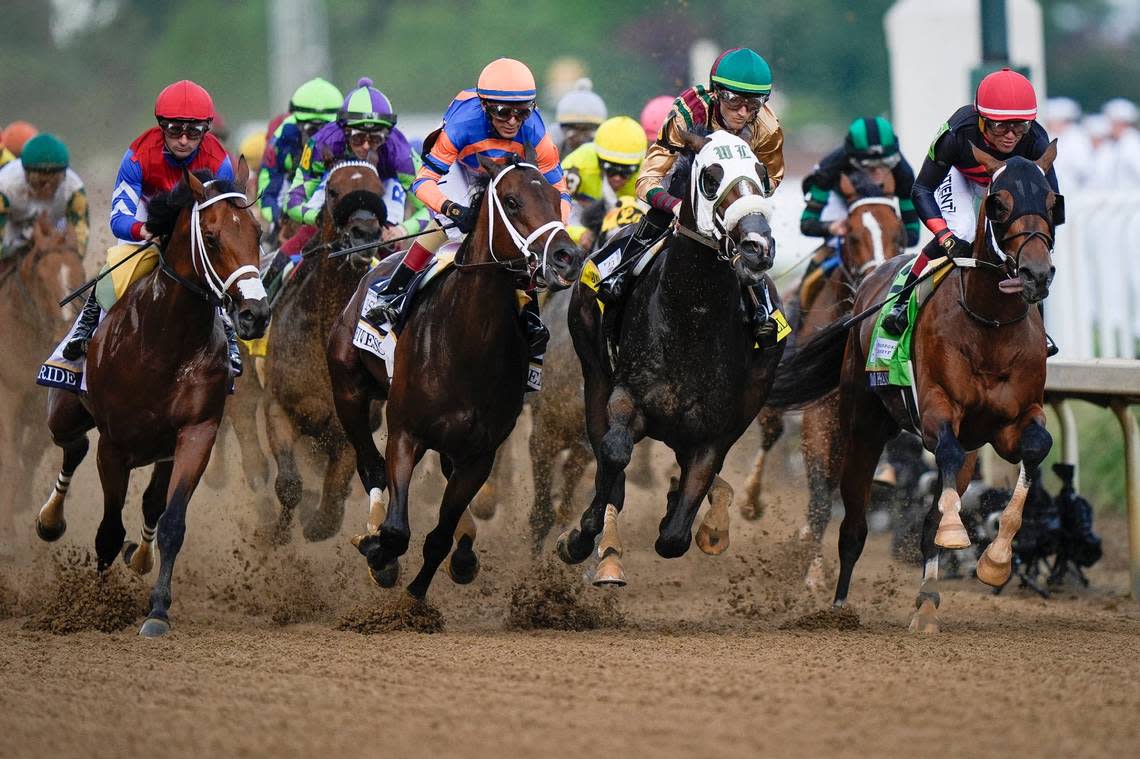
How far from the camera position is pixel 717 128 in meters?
8.12

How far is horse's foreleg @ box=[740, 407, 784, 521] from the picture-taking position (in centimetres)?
1127

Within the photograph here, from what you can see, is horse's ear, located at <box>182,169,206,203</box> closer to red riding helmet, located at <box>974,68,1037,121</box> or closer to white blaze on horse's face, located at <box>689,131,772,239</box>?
white blaze on horse's face, located at <box>689,131,772,239</box>

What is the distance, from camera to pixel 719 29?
128 ft

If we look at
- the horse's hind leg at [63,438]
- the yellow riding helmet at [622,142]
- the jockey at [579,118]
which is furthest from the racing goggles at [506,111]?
the jockey at [579,118]

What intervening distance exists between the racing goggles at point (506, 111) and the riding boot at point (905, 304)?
79.2 inches

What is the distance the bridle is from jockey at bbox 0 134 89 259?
15.5 ft

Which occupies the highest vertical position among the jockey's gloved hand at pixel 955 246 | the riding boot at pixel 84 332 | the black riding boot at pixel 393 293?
the jockey's gloved hand at pixel 955 246

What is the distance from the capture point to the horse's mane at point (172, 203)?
7.98 meters

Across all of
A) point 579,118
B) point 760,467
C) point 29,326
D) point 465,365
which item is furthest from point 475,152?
point 579,118

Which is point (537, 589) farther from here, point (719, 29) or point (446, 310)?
point (719, 29)

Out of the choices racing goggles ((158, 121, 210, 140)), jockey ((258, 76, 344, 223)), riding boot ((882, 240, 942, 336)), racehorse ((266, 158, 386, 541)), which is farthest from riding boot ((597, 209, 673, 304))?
jockey ((258, 76, 344, 223))

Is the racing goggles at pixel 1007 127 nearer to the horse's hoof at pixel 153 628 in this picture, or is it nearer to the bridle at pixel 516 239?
the bridle at pixel 516 239

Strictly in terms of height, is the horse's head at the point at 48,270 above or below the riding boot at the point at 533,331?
above

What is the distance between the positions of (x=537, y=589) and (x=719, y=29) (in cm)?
3190
